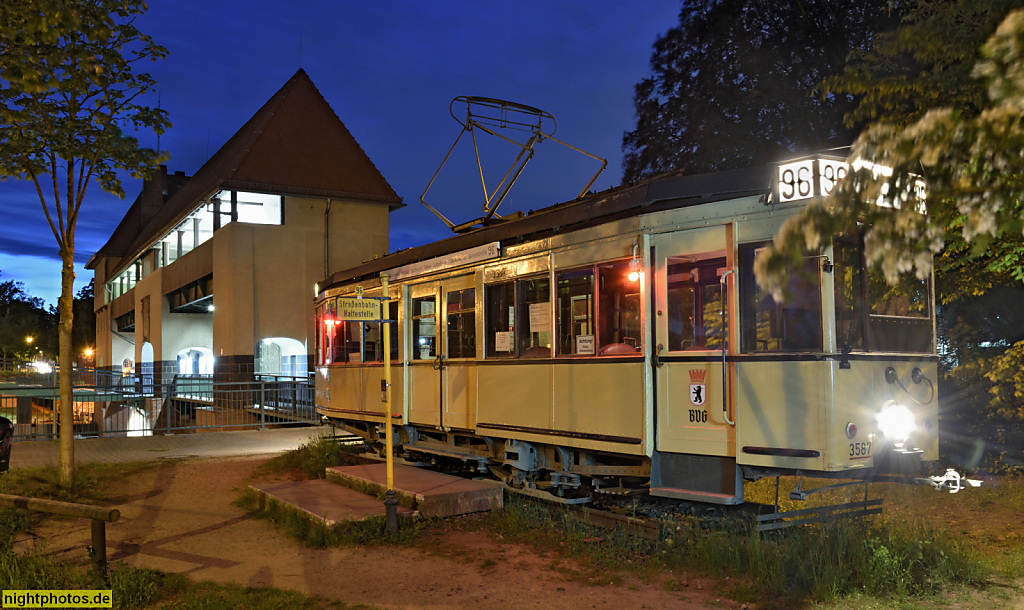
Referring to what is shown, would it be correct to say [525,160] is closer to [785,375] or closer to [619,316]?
[619,316]

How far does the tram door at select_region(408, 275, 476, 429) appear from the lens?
32.4 ft

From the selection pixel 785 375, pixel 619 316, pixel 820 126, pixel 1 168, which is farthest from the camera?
pixel 820 126

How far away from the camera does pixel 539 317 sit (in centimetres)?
872

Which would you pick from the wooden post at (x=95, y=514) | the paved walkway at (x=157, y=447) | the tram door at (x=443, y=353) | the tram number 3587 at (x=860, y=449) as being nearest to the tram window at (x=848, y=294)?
the tram number 3587 at (x=860, y=449)

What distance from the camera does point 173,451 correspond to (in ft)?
47.9

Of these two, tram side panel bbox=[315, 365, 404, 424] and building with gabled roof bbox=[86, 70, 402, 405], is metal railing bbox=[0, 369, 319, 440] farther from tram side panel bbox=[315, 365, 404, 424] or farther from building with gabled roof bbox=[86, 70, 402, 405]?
tram side panel bbox=[315, 365, 404, 424]

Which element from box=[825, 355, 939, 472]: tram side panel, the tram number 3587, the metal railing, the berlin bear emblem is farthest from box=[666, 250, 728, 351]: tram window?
the metal railing

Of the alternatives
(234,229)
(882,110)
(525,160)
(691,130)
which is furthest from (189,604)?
(234,229)

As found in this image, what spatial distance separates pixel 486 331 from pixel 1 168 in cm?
662

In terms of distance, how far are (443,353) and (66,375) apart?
5.14 metres

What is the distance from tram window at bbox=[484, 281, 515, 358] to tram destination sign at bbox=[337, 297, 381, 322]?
1.58m

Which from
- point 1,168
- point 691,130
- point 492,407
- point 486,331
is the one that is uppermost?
point 691,130

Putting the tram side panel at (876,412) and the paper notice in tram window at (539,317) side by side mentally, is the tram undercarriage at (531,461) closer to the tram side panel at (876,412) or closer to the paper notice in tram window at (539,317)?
the paper notice in tram window at (539,317)

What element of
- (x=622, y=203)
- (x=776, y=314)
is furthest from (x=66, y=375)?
(x=776, y=314)
